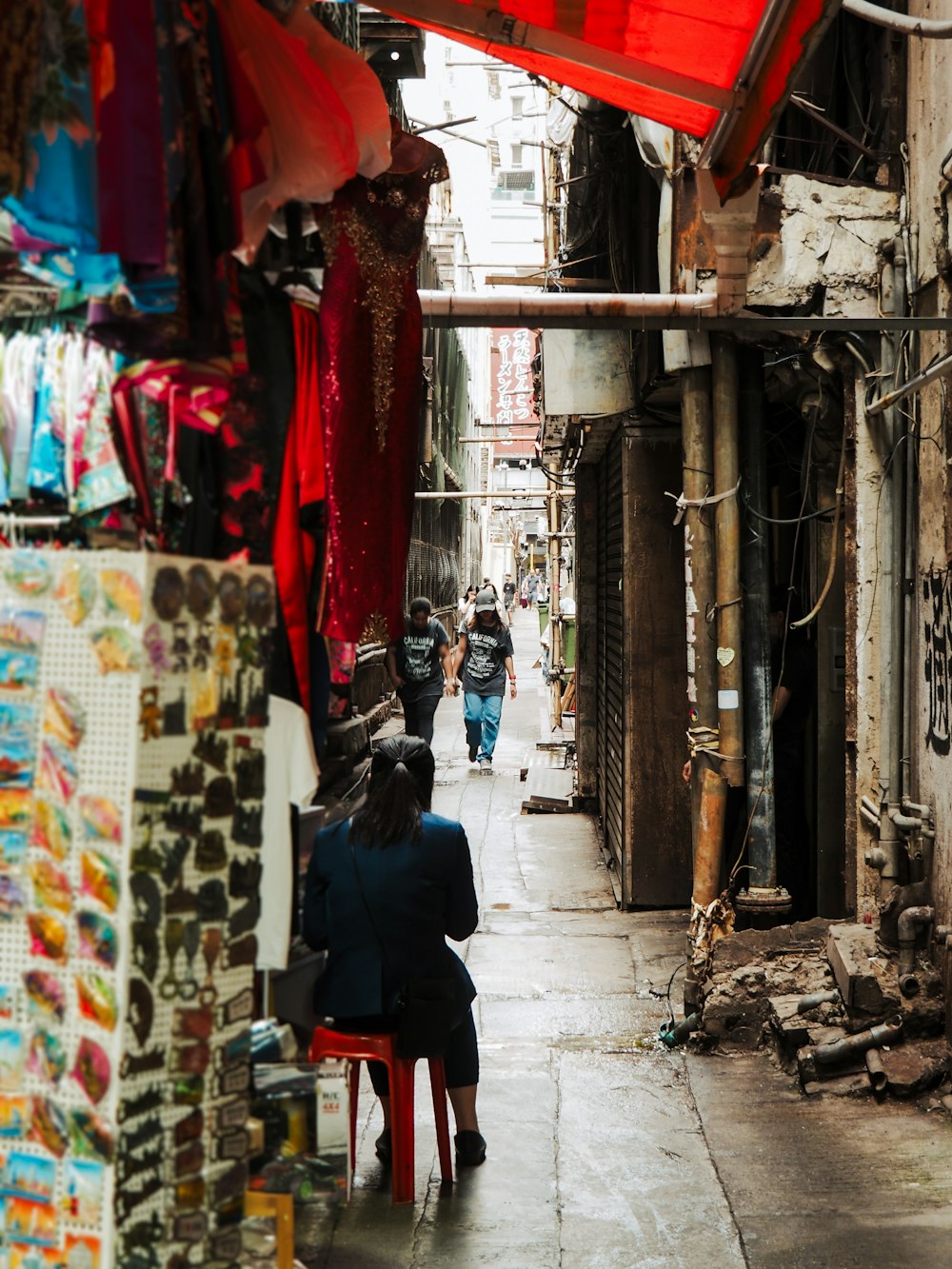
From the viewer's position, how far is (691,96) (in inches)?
154

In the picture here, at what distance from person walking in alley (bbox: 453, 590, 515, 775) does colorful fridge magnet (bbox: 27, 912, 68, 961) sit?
40.4 feet

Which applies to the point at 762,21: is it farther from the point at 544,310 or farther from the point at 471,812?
the point at 471,812

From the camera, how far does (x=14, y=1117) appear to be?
236cm

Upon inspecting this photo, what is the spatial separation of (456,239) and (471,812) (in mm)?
21280

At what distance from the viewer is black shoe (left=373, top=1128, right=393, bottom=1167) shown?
515 centimetres

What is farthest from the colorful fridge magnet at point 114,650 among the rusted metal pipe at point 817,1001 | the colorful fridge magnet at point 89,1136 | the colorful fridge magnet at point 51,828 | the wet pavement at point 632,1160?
the rusted metal pipe at point 817,1001

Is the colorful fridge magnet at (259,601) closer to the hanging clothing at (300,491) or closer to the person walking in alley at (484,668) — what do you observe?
the hanging clothing at (300,491)

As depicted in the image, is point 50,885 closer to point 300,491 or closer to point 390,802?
point 300,491

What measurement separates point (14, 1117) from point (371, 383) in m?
1.83

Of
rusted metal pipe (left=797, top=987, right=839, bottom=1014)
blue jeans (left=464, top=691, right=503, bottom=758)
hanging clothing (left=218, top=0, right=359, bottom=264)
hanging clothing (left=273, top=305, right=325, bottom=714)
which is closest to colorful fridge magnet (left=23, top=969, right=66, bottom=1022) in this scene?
hanging clothing (left=273, top=305, right=325, bottom=714)

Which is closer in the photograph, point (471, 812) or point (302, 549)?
point (302, 549)

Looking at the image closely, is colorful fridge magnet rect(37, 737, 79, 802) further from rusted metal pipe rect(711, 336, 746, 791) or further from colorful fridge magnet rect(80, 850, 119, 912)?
rusted metal pipe rect(711, 336, 746, 791)

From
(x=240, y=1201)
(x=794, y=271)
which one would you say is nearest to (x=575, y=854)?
(x=794, y=271)

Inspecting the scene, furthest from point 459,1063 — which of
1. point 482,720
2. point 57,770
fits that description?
point 482,720
